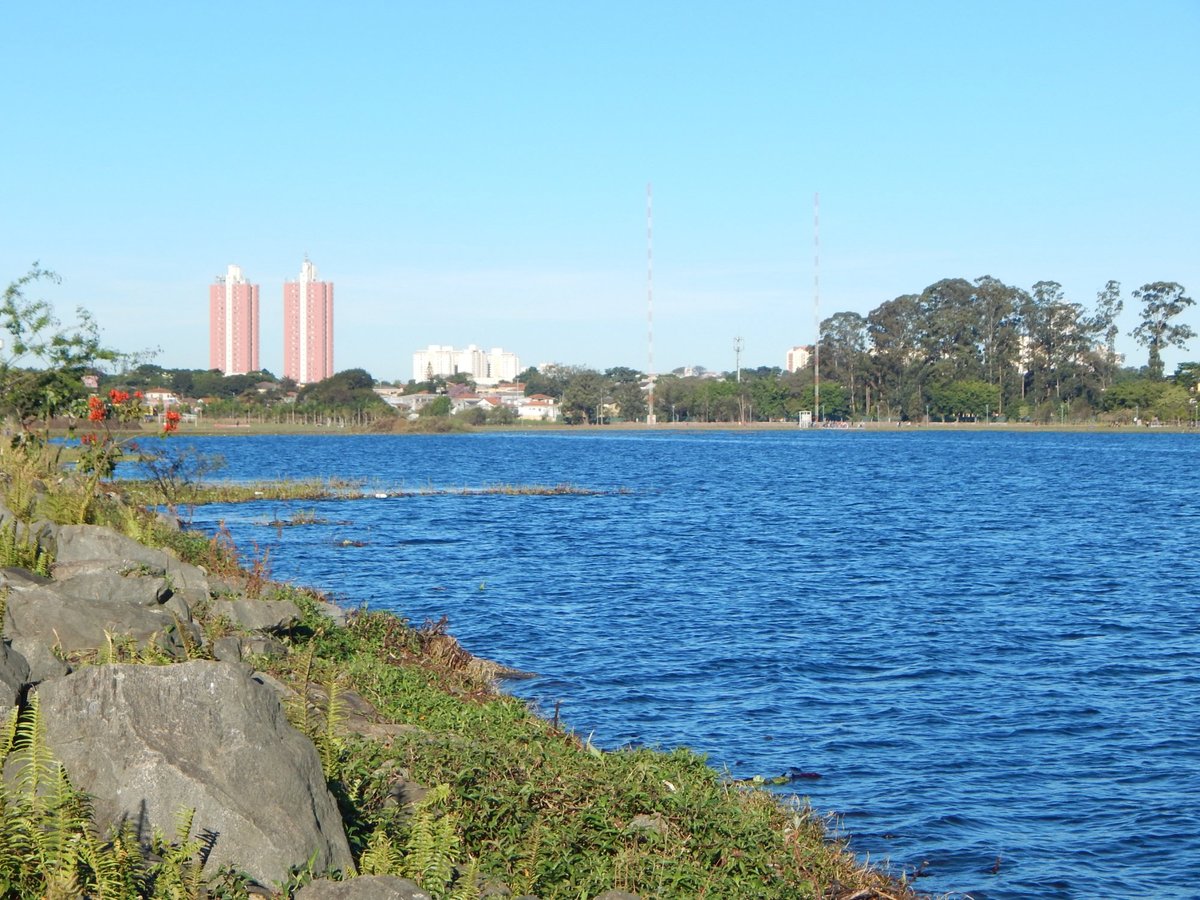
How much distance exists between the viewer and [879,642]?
20953 mm

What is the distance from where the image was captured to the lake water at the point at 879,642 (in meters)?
12.4

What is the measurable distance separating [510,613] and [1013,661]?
355 inches

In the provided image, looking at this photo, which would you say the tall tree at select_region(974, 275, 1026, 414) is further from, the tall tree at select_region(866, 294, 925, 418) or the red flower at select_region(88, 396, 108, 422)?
the red flower at select_region(88, 396, 108, 422)

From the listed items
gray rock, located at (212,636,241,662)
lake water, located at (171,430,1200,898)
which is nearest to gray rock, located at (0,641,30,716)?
gray rock, located at (212,636,241,662)

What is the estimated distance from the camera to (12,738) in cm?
649

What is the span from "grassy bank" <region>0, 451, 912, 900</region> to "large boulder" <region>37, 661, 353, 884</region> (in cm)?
24

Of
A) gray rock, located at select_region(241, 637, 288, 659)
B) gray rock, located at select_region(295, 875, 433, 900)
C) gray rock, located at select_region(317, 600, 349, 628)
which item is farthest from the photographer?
gray rock, located at select_region(317, 600, 349, 628)

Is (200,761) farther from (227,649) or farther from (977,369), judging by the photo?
(977,369)

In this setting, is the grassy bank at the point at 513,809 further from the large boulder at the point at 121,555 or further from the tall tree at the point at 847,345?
the tall tree at the point at 847,345

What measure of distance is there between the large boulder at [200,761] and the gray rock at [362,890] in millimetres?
419

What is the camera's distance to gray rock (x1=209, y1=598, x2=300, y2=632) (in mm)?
12703

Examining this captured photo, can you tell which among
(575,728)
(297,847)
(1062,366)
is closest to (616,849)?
(297,847)

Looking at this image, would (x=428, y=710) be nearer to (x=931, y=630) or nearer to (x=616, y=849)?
(x=616, y=849)

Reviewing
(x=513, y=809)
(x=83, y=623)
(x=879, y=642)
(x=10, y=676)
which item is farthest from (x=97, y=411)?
(x=10, y=676)
